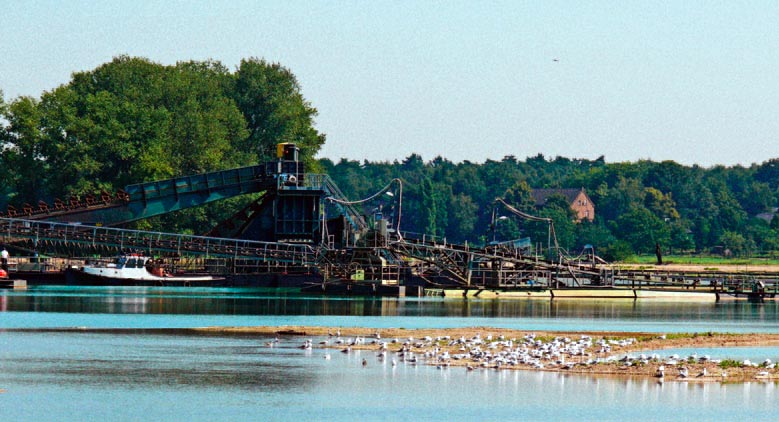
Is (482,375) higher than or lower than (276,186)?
lower

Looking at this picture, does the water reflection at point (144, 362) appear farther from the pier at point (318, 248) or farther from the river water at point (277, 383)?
the pier at point (318, 248)

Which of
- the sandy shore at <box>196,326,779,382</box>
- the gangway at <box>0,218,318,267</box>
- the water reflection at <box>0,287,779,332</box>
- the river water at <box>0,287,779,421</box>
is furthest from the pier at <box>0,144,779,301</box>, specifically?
the sandy shore at <box>196,326,779,382</box>

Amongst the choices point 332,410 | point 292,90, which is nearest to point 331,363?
point 332,410

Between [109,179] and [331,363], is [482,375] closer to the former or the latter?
[331,363]

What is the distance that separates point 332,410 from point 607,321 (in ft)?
127

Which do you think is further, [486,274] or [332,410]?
[486,274]

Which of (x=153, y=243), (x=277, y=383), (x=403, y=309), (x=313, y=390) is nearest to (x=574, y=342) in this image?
(x=277, y=383)

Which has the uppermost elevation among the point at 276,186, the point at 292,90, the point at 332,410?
the point at 292,90

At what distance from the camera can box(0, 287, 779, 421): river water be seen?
4209 cm

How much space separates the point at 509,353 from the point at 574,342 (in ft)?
18.7

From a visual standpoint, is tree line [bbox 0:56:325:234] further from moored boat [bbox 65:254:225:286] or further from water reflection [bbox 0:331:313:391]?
water reflection [bbox 0:331:313:391]

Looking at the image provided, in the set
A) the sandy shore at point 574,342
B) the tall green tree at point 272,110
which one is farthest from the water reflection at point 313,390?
Result: the tall green tree at point 272,110

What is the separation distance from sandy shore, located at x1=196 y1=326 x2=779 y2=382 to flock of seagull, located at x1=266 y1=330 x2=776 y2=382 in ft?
0.12

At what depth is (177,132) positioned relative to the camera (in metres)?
162
